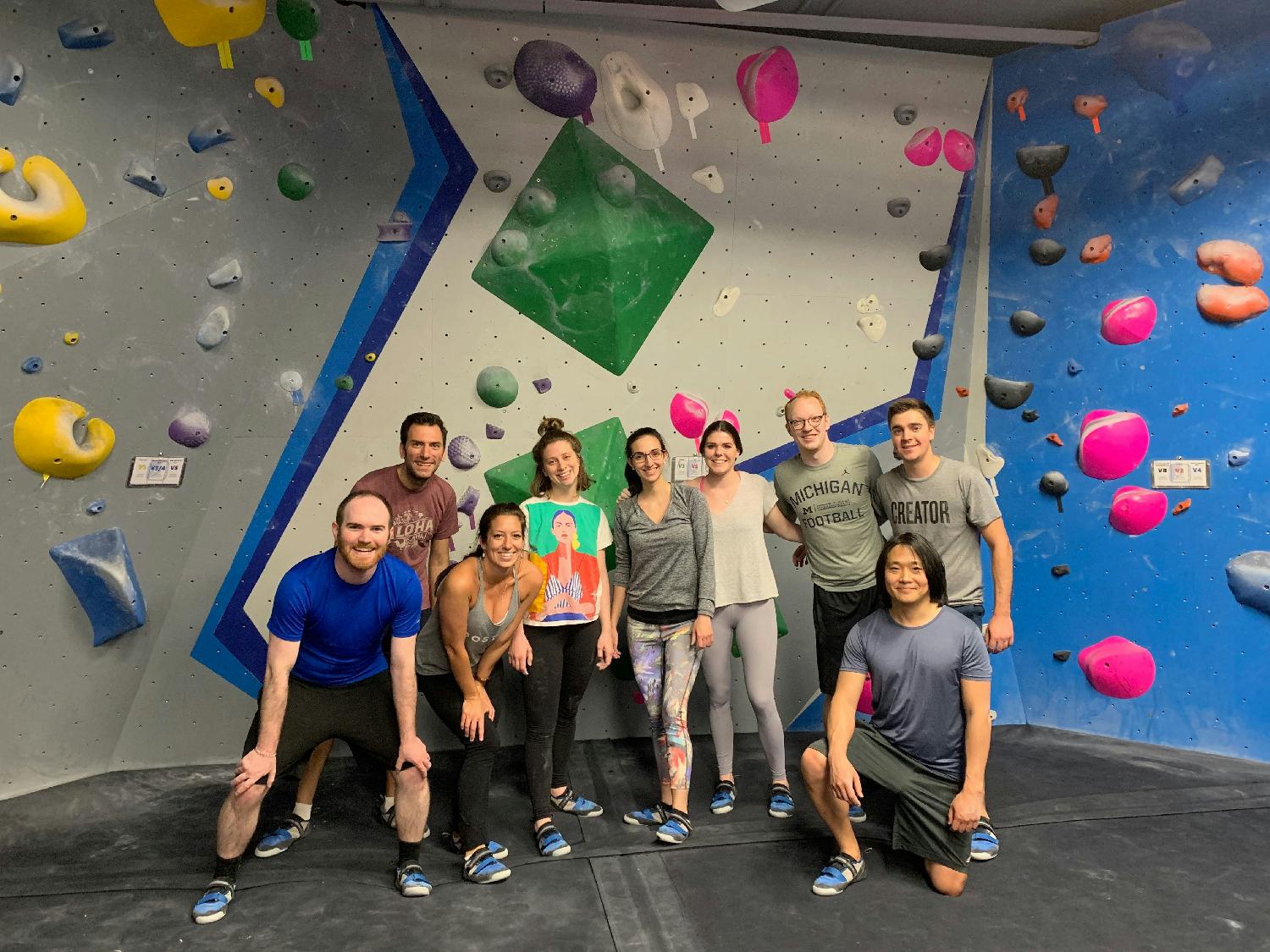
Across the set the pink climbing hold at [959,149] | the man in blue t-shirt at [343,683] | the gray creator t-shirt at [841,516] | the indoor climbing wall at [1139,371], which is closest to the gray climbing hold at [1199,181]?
the indoor climbing wall at [1139,371]

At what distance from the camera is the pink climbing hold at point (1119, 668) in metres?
3.35

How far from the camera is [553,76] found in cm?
332

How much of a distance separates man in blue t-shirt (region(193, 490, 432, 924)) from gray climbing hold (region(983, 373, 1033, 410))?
8.32 feet

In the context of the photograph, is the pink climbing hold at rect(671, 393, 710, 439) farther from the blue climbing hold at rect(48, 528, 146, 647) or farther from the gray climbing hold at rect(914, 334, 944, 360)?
the blue climbing hold at rect(48, 528, 146, 647)

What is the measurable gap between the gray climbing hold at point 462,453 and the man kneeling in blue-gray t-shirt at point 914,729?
5.37 ft

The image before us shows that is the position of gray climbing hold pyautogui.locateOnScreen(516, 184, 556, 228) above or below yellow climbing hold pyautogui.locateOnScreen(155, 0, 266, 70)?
below

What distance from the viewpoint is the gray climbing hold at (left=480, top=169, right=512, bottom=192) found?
3340 millimetres

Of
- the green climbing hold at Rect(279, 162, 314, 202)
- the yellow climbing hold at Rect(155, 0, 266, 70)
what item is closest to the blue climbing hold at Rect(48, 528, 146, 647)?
the green climbing hold at Rect(279, 162, 314, 202)

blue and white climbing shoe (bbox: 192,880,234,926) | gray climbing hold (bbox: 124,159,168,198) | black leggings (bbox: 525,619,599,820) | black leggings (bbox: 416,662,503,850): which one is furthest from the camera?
gray climbing hold (bbox: 124,159,168,198)

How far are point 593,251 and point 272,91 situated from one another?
4.16 ft

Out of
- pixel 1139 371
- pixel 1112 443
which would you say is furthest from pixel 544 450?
pixel 1139 371

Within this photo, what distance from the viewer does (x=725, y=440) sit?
2.70 m

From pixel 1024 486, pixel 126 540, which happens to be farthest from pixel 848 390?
pixel 126 540

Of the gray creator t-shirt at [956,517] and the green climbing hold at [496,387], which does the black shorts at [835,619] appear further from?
the green climbing hold at [496,387]
